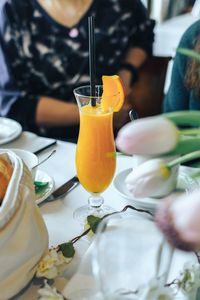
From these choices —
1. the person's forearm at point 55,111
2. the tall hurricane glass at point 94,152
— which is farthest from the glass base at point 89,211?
the person's forearm at point 55,111

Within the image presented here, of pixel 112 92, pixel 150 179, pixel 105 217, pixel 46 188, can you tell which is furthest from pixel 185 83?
pixel 150 179

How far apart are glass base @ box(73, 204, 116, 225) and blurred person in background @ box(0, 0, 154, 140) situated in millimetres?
891

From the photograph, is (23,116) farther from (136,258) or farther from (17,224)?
(136,258)

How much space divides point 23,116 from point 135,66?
607mm

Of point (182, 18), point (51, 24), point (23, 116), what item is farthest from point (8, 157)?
point (182, 18)

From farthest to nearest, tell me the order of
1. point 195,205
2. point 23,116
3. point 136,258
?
point 23,116, point 136,258, point 195,205

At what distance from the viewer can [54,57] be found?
1.57 metres

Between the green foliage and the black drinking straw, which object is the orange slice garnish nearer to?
the black drinking straw

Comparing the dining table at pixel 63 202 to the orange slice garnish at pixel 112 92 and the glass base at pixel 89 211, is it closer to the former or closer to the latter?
the glass base at pixel 89 211

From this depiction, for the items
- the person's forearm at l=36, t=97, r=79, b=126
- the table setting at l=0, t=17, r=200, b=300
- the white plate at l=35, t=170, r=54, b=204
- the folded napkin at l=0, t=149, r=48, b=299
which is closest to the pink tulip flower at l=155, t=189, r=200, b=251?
the table setting at l=0, t=17, r=200, b=300

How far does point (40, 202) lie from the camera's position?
685 millimetres

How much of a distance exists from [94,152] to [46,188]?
146 mm

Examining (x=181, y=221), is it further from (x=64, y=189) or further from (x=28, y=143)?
(x=28, y=143)

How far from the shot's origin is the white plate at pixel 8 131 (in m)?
0.96
